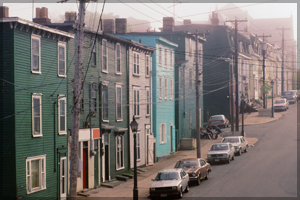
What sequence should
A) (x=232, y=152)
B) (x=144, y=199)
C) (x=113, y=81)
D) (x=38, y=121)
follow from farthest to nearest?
(x=232, y=152)
(x=113, y=81)
(x=144, y=199)
(x=38, y=121)

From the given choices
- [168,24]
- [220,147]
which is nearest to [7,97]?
[220,147]

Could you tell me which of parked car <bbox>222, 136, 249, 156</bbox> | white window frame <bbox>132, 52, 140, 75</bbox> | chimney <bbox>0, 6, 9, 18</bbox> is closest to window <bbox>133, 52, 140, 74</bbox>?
white window frame <bbox>132, 52, 140, 75</bbox>

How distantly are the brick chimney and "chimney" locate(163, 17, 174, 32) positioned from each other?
1048 inches

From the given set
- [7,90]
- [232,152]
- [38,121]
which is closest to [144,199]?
[38,121]

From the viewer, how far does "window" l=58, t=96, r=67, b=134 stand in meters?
24.5

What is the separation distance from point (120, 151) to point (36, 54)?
12.6 m

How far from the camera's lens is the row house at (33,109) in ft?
68.1

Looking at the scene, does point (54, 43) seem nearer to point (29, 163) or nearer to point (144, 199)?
point (29, 163)

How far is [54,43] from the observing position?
952 inches

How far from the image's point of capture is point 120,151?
3288 cm

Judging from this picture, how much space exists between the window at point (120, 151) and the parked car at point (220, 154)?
7160 mm

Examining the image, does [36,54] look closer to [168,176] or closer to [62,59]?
[62,59]

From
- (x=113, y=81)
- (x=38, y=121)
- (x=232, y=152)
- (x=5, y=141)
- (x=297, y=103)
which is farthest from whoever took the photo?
(x=297, y=103)

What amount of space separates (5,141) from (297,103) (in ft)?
224
